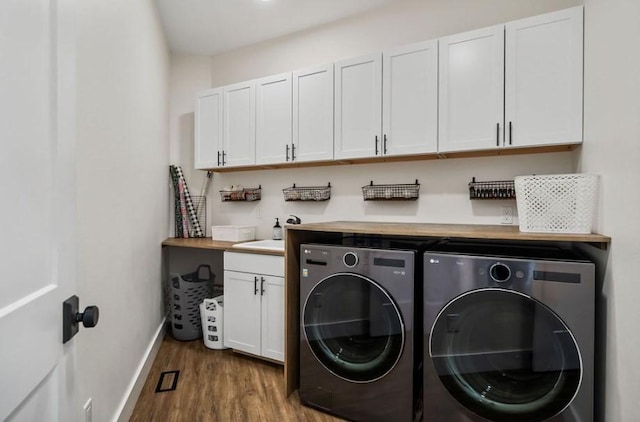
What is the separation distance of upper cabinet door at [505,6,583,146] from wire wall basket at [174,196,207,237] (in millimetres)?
2890

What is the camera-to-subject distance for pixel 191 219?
3.38m

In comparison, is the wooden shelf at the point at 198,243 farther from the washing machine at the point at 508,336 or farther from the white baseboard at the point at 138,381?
the washing machine at the point at 508,336

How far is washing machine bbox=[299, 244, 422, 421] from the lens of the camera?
5.75 feet

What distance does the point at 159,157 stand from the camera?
2.99m

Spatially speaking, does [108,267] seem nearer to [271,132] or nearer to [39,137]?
[39,137]

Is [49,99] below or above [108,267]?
above

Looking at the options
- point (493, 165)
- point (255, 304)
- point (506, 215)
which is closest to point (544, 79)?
point (493, 165)

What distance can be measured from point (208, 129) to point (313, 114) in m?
1.14

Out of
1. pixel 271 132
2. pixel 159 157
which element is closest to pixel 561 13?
pixel 271 132

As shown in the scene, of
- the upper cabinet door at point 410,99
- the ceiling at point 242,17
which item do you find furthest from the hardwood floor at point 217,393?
the ceiling at point 242,17

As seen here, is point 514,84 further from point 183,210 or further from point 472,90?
point 183,210

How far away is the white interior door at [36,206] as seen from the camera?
56 cm

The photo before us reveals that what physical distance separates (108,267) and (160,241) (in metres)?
1.42

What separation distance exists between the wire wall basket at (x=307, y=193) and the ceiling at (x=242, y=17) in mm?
1472
